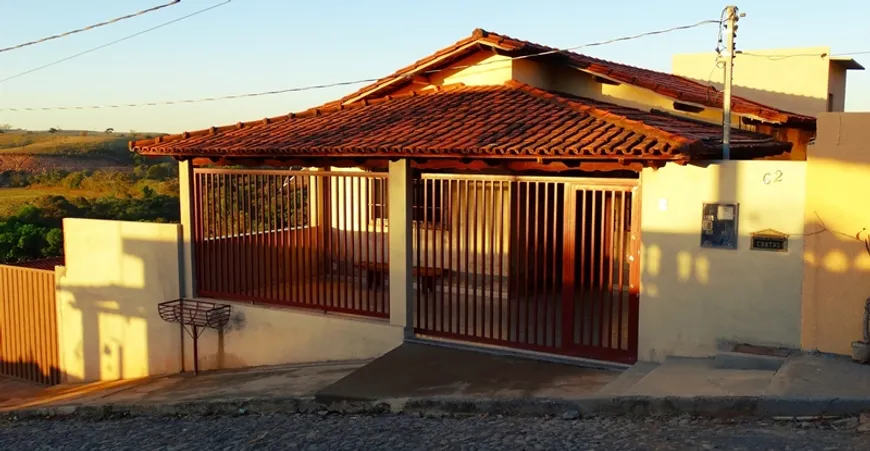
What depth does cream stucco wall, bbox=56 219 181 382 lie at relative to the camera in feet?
38.8

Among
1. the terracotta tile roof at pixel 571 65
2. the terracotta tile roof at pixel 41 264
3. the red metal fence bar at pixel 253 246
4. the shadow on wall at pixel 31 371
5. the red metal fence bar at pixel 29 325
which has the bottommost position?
the shadow on wall at pixel 31 371

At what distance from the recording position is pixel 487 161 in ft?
29.4

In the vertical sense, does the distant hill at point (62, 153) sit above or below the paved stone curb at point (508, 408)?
above

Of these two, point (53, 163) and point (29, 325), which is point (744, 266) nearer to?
point (29, 325)

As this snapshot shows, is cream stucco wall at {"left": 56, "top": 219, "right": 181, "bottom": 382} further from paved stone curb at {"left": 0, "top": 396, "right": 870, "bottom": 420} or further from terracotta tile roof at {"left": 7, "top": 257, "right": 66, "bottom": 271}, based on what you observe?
paved stone curb at {"left": 0, "top": 396, "right": 870, "bottom": 420}

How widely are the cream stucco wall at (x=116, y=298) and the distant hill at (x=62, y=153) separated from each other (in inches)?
1623

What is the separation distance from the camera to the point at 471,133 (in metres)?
9.37

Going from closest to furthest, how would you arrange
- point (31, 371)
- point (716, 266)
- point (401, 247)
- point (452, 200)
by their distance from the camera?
point (716, 266) < point (401, 247) < point (452, 200) < point (31, 371)

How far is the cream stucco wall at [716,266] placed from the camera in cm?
736

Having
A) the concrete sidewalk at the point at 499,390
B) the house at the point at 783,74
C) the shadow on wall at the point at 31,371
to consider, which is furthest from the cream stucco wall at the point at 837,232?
the shadow on wall at the point at 31,371

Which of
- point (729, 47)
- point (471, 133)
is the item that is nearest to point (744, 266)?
point (729, 47)

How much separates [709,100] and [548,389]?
6.02 m

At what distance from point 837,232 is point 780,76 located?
13.1 meters

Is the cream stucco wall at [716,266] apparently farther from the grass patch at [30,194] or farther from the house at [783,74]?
the grass patch at [30,194]
